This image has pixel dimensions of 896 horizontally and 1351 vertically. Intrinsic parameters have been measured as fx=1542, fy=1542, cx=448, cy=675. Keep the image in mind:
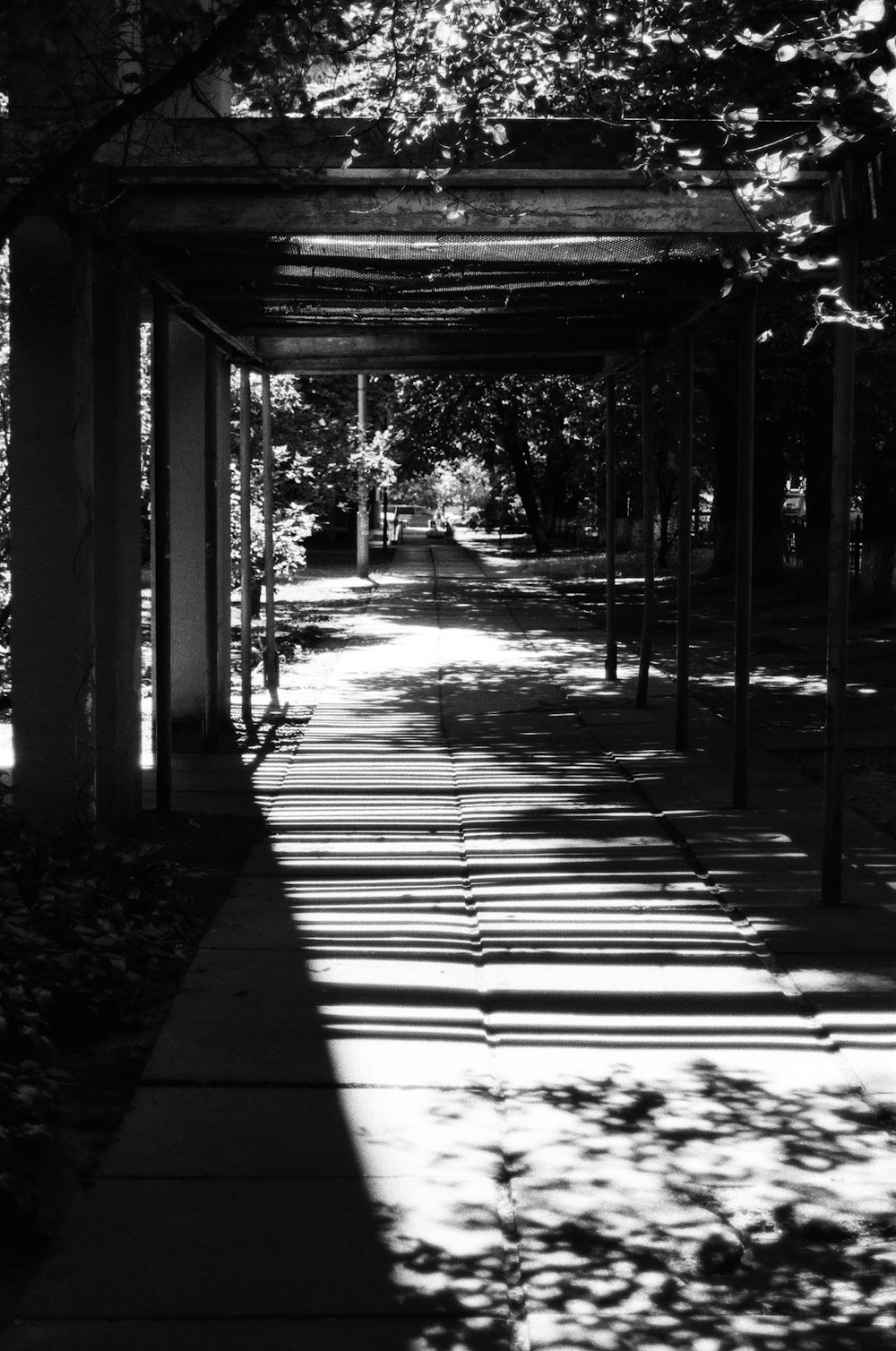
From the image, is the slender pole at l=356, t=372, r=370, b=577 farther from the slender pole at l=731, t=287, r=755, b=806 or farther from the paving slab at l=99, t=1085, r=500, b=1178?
the paving slab at l=99, t=1085, r=500, b=1178

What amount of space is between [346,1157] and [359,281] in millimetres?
5218

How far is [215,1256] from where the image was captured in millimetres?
3557

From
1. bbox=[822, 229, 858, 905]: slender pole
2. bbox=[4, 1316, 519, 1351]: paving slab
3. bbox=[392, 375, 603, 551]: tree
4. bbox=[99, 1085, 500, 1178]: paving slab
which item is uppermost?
bbox=[392, 375, 603, 551]: tree

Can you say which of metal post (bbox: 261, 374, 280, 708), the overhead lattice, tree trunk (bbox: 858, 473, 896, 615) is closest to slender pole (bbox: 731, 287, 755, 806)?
the overhead lattice

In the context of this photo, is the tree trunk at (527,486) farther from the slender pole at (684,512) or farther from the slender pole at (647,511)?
the slender pole at (684,512)

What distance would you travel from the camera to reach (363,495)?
2817cm

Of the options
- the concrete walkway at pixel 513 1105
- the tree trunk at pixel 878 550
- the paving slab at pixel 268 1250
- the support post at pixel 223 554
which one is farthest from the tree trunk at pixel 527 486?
the paving slab at pixel 268 1250

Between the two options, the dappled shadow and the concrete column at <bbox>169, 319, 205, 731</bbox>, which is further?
the concrete column at <bbox>169, 319, 205, 731</bbox>

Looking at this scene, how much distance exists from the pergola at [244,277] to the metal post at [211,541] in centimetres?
173

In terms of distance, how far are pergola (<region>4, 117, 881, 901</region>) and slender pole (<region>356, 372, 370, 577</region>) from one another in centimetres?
1663

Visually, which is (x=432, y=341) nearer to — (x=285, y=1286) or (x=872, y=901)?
(x=872, y=901)

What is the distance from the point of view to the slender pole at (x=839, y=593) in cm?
650

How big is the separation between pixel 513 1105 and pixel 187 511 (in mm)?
8089

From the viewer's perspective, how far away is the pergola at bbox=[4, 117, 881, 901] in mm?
6613
